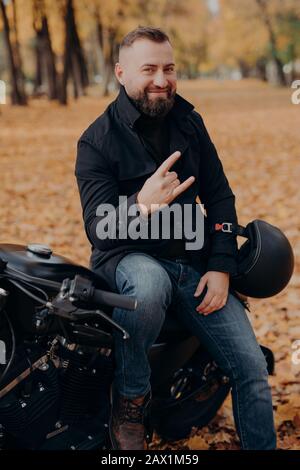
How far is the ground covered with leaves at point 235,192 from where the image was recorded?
13.1ft

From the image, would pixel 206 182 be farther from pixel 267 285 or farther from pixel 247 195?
pixel 247 195

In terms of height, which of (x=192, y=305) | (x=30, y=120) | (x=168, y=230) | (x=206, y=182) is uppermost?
(x=30, y=120)

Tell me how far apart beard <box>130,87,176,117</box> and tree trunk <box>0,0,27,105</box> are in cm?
2421

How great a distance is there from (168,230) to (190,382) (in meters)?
0.88

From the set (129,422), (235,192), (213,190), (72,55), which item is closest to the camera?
(129,422)

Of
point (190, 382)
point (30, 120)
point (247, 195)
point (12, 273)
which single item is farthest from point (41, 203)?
point (30, 120)

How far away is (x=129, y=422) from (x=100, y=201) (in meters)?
0.97

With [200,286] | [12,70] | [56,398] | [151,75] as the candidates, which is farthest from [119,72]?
[12,70]

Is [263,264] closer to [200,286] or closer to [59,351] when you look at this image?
[200,286]

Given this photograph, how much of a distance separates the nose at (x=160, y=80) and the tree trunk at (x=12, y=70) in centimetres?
2424

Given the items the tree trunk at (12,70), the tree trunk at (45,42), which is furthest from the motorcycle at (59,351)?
the tree trunk at (45,42)

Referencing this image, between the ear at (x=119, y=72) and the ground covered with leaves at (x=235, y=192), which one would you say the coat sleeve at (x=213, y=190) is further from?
the ground covered with leaves at (x=235, y=192)

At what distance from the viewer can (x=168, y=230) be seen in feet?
9.81

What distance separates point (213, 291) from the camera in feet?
9.73
